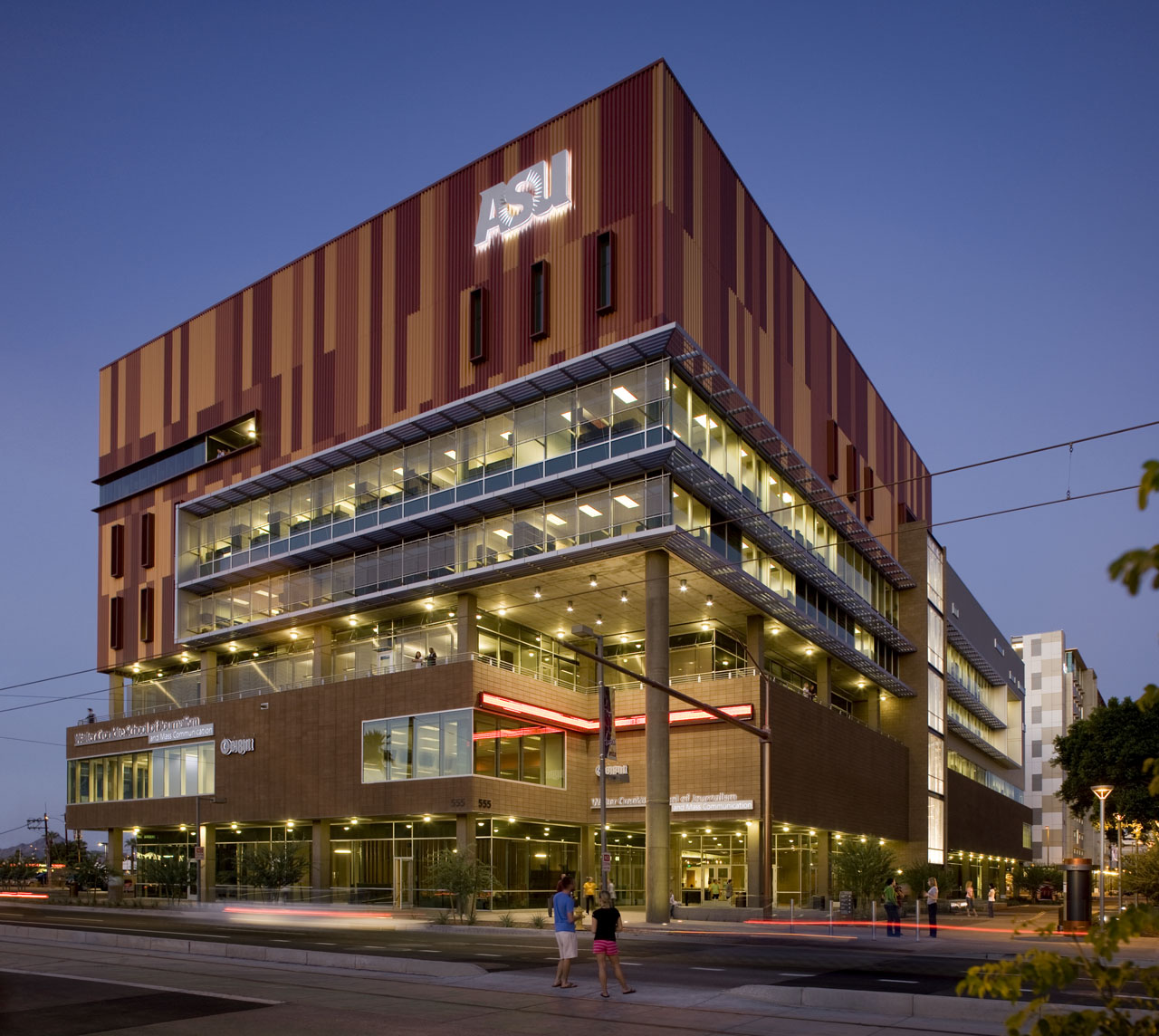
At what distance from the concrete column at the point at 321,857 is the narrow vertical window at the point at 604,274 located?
29723mm

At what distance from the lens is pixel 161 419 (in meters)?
71.9

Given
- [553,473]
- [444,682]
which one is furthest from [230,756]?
[553,473]

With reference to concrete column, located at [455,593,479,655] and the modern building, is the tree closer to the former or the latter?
the modern building

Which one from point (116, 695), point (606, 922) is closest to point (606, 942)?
point (606, 922)

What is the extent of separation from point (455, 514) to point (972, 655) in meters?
55.8

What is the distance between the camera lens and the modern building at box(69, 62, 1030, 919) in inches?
1929

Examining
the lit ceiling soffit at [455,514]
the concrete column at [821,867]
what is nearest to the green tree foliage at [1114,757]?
the concrete column at [821,867]

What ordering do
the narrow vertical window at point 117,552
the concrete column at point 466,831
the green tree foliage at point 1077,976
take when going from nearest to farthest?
the green tree foliage at point 1077,976, the concrete column at point 466,831, the narrow vertical window at point 117,552

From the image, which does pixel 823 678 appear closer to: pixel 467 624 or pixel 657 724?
pixel 657 724

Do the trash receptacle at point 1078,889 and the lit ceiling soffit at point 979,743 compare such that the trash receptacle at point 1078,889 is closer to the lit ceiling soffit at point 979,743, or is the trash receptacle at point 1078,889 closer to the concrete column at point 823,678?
the concrete column at point 823,678

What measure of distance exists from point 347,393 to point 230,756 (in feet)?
68.9

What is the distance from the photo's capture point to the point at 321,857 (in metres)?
58.6

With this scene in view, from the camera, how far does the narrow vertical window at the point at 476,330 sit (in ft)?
173

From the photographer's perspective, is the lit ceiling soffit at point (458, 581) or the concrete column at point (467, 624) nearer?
the lit ceiling soffit at point (458, 581)
